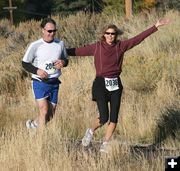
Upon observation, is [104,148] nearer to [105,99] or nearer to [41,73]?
[105,99]

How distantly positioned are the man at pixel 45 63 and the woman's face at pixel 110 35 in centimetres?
68

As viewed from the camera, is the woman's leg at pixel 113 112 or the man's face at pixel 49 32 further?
the man's face at pixel 49 32

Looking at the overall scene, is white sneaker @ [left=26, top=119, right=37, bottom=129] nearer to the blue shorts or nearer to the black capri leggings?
the blue shorts

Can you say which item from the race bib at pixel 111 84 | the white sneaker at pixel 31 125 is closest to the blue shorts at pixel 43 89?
the white sneaker at pixel 31 125

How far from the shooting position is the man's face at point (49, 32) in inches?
325

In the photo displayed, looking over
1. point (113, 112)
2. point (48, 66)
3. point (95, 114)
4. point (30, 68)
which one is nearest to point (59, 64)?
point (48, 66)

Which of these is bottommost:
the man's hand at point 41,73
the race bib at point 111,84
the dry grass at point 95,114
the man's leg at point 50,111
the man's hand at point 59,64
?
the dry grass at point 95,114

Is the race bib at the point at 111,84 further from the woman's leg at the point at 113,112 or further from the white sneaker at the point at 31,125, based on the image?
the white sneaker at the point at 31,125

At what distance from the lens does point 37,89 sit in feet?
27.7

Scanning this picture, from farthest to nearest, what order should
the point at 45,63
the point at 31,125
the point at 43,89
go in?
1. the point at 31,125
2. the point at 43,89
3. the point at 45,63

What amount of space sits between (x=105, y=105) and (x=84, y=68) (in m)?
5.79

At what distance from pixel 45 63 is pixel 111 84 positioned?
0.95 m

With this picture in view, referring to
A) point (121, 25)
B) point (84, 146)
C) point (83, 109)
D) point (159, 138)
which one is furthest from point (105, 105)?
point (121, 25)

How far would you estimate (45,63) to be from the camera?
832 centimetres
